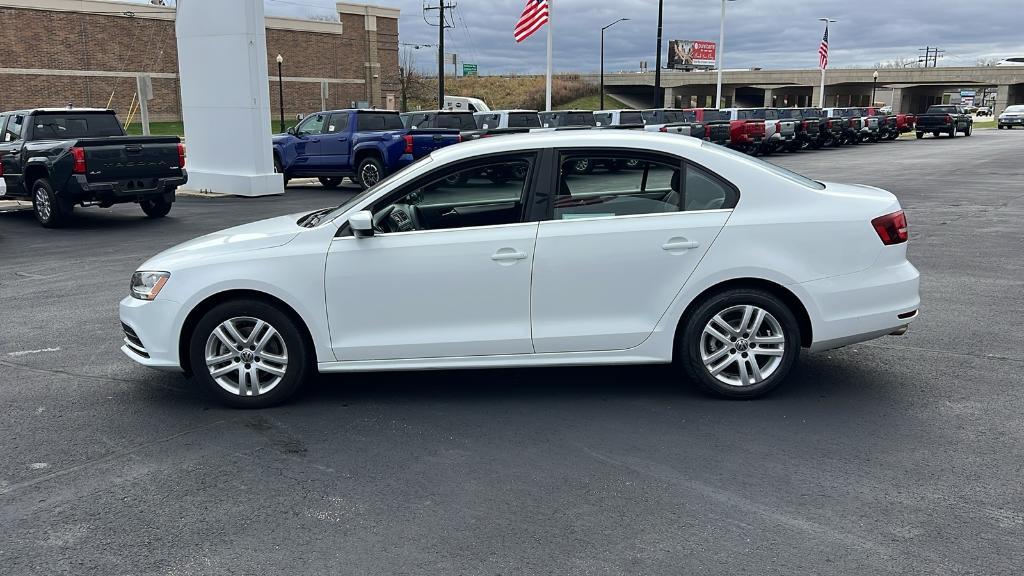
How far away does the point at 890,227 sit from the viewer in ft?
17.8

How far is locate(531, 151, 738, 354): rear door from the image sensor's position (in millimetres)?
5227

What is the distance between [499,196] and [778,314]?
1.87 metres

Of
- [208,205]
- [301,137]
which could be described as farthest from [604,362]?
[301,137]

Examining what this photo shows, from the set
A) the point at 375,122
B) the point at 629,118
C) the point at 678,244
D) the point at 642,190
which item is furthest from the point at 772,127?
the point at 678,244

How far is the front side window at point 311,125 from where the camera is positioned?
70.9 feet

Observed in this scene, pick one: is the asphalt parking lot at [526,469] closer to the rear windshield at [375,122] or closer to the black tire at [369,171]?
the black tire at [369,171]

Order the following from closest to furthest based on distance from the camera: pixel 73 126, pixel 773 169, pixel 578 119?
pixel 773 169
pixel 73 126
pixel 578 119

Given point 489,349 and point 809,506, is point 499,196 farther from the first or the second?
point 809,506

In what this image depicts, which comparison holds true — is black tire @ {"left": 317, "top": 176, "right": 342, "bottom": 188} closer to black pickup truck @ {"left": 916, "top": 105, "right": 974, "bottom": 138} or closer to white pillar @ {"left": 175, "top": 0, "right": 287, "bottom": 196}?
white pillar @ {"left": 175, "top": 0, "right": 287, "bottom": 196}

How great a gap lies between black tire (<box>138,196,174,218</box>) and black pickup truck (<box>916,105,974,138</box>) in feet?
155

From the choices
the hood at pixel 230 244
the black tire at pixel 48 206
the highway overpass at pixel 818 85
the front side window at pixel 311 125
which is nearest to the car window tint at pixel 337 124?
the front side window at pixel 311 125

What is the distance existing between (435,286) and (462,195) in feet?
2.15

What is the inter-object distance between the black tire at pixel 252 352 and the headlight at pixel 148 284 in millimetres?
343

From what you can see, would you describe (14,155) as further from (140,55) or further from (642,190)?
(140,55)
